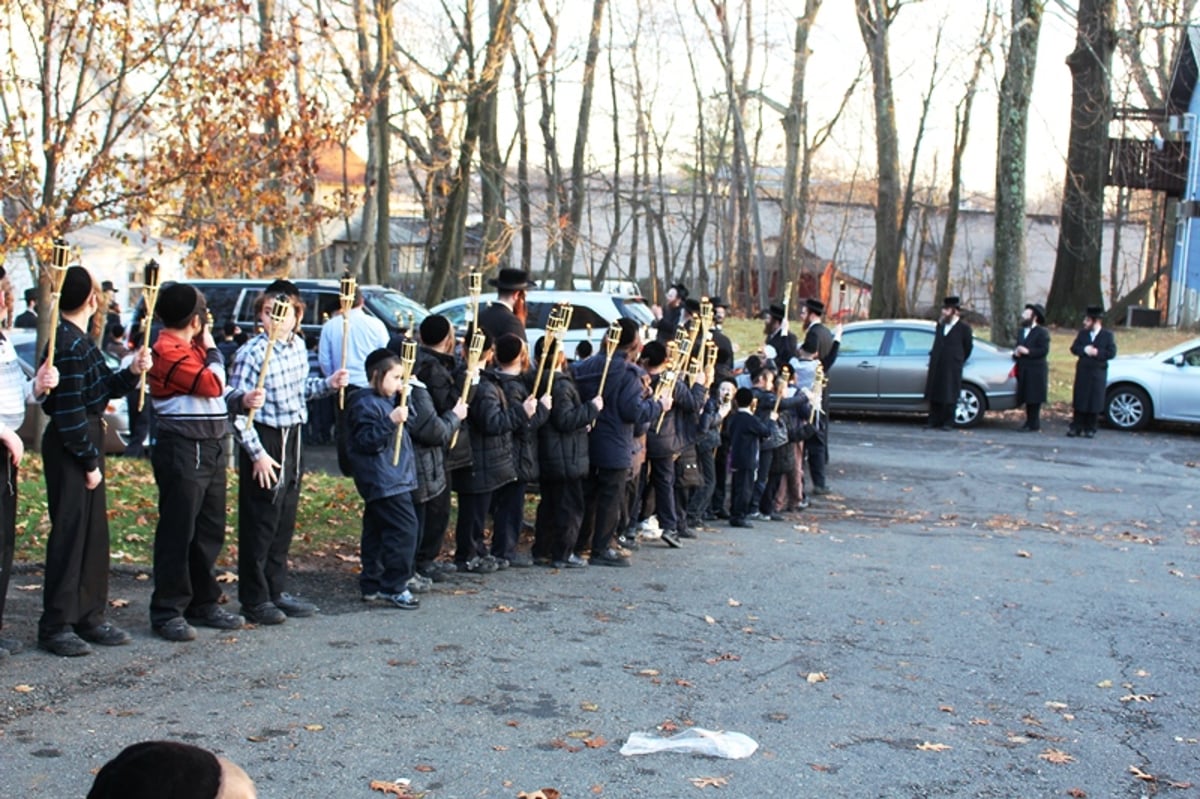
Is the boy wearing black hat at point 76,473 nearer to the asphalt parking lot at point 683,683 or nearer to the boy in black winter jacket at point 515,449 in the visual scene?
the asphalt parking lot at point 683,683

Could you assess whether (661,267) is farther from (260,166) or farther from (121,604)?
(121,604)

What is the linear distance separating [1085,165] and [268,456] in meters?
29.1

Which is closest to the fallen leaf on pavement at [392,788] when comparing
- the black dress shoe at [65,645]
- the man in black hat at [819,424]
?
the black dress shoe at [65,645]

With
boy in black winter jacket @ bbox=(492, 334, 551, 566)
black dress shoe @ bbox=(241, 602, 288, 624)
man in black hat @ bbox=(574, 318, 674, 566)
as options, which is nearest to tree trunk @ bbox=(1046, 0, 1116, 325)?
man in black hat @ bbox=(574, 318, 674, 566)

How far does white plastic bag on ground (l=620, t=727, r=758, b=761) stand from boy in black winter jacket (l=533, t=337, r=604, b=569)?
13.3 ft

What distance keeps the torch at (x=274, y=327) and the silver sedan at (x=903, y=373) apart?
15.3 meters

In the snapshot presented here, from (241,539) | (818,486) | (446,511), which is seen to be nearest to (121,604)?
(241,539)

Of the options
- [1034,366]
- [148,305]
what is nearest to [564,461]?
→ [148,305]

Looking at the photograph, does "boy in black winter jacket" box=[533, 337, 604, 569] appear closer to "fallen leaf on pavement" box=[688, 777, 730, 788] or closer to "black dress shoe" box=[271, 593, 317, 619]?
"black dress shoe" box=[271, 593, 317, 619]

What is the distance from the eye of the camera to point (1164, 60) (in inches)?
1665

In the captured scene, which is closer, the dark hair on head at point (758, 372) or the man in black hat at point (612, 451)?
the man in black hat at point (612, 451)

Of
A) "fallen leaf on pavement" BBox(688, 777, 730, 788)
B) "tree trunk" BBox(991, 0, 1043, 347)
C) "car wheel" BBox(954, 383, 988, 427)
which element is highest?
"tree trunk" BBox(991, 0, 1043, 347)

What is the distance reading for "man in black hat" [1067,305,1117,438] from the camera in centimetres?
2088

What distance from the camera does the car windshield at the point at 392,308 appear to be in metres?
17.9
